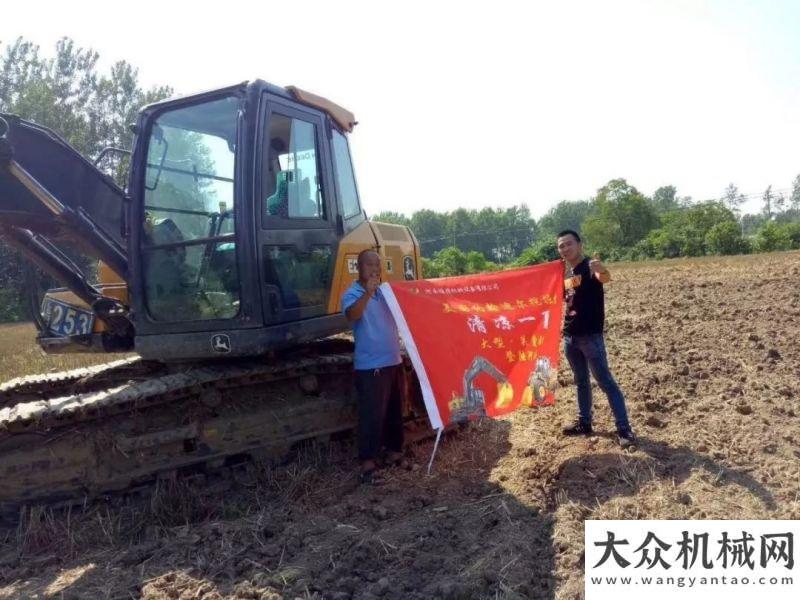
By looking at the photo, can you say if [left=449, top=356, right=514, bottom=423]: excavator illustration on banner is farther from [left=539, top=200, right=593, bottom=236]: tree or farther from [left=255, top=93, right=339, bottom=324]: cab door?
[left=539, top=200, right=593, bottom=236]: tree

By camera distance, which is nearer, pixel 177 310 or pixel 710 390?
pixel 177 310

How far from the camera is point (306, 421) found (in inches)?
211

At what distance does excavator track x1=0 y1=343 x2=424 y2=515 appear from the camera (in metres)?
4.64

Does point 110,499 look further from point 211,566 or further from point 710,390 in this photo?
point 710,390

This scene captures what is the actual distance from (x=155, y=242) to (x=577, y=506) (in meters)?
3.53

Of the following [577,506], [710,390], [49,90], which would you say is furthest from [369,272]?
[49,90]

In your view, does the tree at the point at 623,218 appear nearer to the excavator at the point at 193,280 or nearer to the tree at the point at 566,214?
the tree at the point at 566,214

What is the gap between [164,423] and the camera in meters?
4.95

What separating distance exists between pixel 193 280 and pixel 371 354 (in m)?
1.43

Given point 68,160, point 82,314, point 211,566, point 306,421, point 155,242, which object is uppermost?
point 68,160

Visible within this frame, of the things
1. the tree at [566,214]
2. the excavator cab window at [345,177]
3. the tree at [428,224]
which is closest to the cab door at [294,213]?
the excavator cab window at [345,177]

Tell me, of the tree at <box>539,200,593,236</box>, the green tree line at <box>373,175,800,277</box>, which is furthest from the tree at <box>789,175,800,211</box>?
the tree at <box>539,200,593,236</box>

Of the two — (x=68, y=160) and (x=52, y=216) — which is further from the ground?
(x=68, y=160)

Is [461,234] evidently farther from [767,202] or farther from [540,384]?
[540,384]
